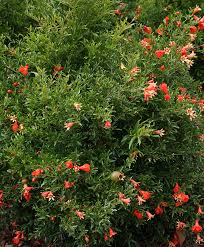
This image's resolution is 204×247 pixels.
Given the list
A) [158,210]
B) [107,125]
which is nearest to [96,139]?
[107,125]

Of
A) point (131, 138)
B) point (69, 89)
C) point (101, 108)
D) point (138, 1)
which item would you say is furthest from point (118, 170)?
point (138, 1)

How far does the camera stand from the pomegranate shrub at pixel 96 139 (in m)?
3.07

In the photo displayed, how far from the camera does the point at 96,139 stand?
3.19 metres

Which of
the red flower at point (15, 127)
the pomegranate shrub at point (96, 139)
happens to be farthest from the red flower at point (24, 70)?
the red flower at point (15, 127)

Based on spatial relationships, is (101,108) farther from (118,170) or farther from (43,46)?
(43,46)

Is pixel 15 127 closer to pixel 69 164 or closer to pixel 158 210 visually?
pixel 69 164

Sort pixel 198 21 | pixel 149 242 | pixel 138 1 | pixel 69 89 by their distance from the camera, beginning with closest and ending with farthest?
1. pixel 69 89
2. pixel 149 242
3. pixel 198 21
4. pixel 138 1

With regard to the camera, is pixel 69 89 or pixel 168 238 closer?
pixel 69 89

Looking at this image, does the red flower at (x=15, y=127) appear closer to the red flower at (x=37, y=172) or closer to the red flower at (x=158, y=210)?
the red flower at (x=37, y=172)

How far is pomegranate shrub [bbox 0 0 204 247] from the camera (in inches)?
121

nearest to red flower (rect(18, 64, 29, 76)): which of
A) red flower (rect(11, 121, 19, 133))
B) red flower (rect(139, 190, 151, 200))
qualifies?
red flower (rect(11, 121, 19, 133))

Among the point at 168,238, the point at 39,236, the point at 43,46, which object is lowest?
the point at 39,236

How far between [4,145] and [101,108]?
867 mm

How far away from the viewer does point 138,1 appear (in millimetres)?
5773
